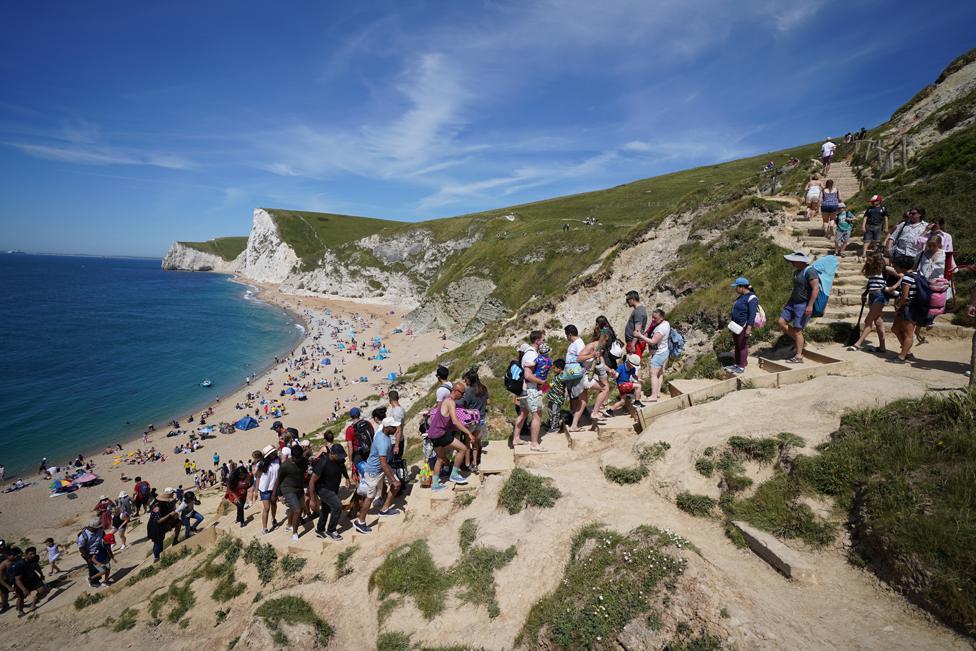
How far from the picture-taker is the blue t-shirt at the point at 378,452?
8.74 meters

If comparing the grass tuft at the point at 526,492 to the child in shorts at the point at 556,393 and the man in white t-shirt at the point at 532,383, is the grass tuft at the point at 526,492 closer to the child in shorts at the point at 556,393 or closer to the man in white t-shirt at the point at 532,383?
the man in white t-shirt at the point at 532,383

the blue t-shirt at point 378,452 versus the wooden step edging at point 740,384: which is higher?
the wooden step edging at point 740,384

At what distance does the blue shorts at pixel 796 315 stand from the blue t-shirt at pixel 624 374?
3852 millimetres

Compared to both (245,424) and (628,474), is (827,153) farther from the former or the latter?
(245,424)

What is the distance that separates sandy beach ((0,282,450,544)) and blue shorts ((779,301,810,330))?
99.9 feet

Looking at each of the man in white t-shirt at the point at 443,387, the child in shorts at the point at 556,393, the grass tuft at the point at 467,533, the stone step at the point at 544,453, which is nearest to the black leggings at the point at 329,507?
the grass tuft at the point at 467,533

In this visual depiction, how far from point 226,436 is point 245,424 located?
1613 mm

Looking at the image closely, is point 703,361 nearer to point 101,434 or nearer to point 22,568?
point 22,568

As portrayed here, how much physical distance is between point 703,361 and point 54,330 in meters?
94.2

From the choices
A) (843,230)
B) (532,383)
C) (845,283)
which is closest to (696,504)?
(532,383)

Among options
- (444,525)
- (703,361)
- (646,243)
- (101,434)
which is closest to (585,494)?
(444,525)

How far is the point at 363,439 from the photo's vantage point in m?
8.97

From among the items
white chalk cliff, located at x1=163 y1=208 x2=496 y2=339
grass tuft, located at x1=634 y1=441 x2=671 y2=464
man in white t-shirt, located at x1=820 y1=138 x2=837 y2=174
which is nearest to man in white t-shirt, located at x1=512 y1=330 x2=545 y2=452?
→ grass tuft, located at x1=634 y1=441 x2=671 y2=464

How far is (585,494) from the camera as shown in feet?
25.2
